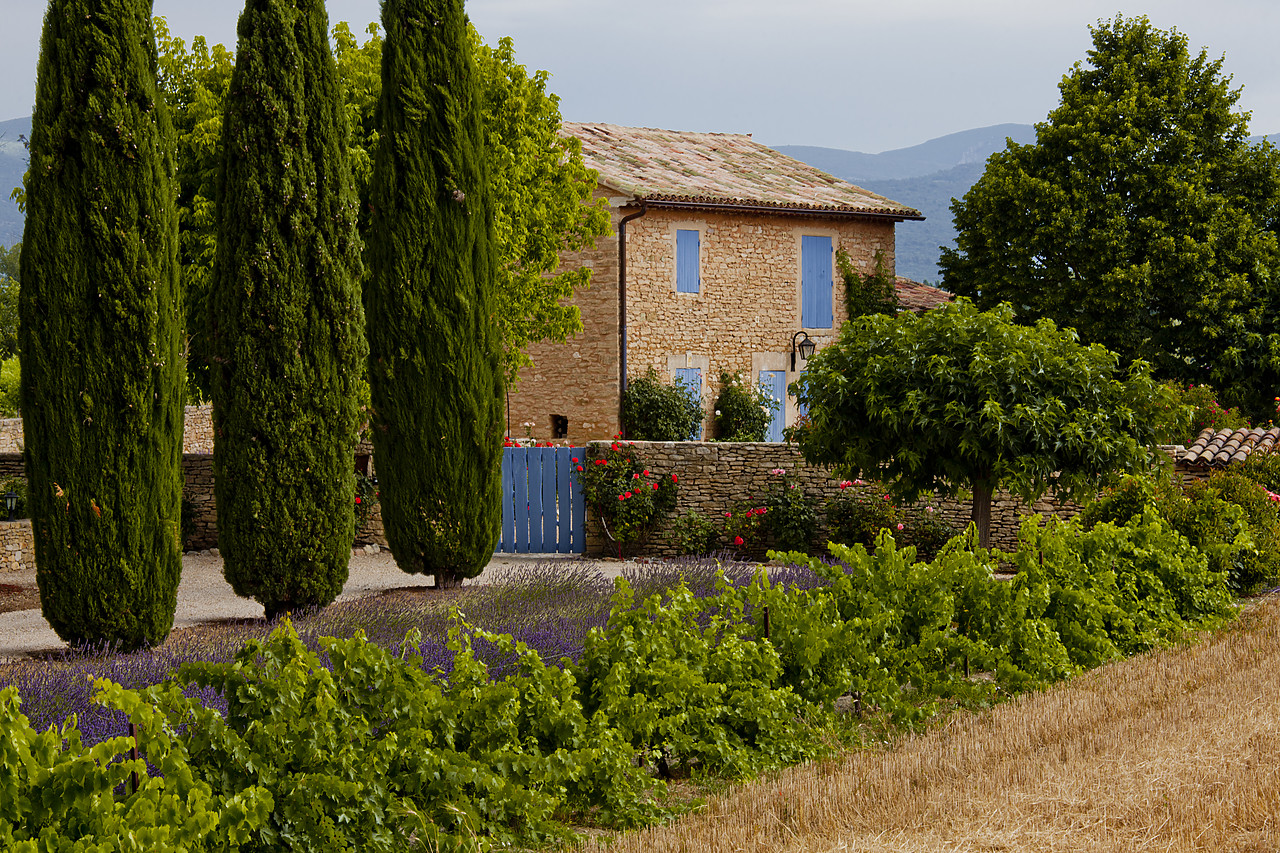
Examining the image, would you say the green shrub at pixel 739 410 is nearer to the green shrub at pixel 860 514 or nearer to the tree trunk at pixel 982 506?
the green shrub at pixel 860 514

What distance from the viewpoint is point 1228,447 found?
44.9 feet

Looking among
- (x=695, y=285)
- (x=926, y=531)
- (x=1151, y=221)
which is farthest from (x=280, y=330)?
(x=1151, y=221)

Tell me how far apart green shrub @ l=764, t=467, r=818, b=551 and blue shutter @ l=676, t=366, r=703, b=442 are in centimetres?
697

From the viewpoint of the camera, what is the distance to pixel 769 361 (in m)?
21.7

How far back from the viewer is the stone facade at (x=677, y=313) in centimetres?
2048

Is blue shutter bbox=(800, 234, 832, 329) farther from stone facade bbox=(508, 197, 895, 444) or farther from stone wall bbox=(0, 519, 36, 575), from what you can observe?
stone wall bbox=(0, 519, 36, 575)

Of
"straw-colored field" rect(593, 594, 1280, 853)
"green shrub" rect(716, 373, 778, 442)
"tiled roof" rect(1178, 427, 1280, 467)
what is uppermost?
"green shrub" rect(716, 373, 778, 442)

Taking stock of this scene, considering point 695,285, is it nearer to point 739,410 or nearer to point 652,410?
point 739,410

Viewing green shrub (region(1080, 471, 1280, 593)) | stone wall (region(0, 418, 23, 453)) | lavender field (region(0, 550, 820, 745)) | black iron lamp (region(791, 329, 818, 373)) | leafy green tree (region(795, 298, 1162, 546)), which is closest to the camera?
lavender field (region(0, 550, 820, 745))

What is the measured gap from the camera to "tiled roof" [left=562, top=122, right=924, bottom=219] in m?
20.7

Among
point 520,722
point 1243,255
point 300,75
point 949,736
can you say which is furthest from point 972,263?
point 520,722

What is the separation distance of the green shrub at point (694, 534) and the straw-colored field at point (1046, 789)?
7.87 meters

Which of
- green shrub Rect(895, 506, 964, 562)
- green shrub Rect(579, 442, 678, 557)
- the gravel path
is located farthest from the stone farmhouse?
green shrub Rect(895, 506, 964, 562)

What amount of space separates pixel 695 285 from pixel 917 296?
5.78 meters
